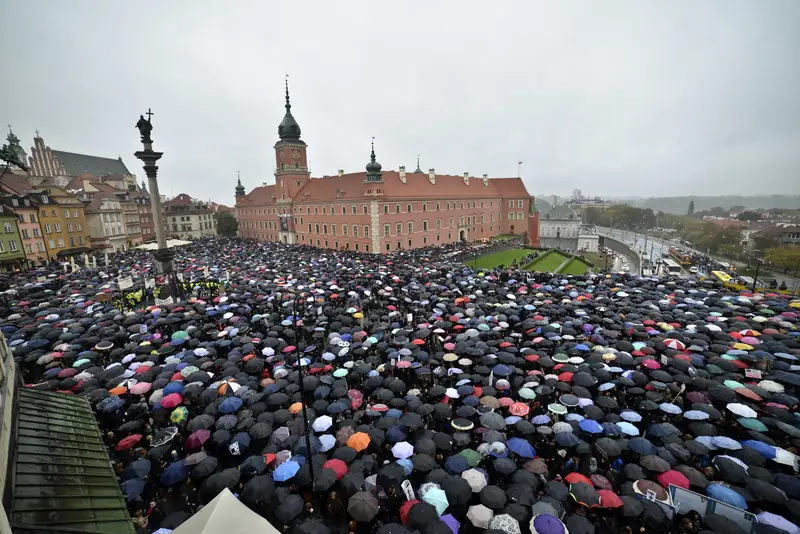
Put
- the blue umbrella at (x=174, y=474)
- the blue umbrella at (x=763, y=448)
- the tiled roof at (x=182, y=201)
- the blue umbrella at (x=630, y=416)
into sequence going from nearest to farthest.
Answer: the blue umbrella at (x=174, y=474), the blue umbrella at (x=763, y=448), the blue umbrella at (x=630, y=416), the tiled roof at (x=182, y=201)

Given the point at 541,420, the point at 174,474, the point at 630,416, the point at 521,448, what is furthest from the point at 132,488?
the point at 630,416

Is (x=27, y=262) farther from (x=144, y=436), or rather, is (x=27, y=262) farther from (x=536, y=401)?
(x=536, y=401)

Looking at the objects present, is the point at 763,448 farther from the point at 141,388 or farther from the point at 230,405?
the point at 141,388

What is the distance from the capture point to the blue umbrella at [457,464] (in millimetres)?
8750

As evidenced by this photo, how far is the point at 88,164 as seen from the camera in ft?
248

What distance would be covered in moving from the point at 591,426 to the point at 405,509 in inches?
229

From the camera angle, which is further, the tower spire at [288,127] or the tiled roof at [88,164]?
the tiled roof at [88,164]

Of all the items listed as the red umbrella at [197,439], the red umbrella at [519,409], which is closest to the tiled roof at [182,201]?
the red umbrella at [197,439]

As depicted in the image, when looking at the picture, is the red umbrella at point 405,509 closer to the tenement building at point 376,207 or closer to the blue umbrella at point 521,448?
the blue umbrella at point 521,448

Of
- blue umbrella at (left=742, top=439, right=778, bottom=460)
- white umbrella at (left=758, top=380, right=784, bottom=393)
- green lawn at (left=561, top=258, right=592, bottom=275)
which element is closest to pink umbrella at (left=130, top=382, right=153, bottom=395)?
blue umbrella at (left=742, top=439, right=778, bottom=460)

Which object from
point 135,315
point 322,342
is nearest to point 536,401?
point 322,342

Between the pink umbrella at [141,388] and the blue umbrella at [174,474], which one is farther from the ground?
the pink umbrella at [141,388]

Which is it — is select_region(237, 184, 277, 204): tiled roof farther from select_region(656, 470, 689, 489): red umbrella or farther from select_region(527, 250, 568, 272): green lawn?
select_region(656, 470, 689, 489): red umbrella

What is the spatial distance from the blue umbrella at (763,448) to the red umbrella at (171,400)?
54.7 ft
